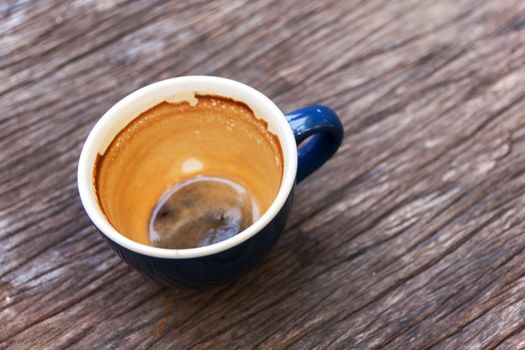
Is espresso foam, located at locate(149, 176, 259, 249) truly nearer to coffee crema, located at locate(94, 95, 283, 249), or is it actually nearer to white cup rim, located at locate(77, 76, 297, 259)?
coffee crema, located at locate(94, 95, 283, 249)

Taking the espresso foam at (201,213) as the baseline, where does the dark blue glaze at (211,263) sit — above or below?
above

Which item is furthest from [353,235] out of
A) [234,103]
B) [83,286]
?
[83,286]

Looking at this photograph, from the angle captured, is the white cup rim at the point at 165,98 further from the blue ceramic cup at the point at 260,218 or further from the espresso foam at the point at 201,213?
the espresso foam at the point at 201,213

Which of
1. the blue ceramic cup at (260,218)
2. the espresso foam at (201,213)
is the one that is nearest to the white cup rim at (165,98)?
the blue ceramic cup at (260,218)

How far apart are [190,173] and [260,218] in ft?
0.59

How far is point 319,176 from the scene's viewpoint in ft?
2.51

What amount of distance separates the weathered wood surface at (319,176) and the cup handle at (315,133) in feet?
0.25

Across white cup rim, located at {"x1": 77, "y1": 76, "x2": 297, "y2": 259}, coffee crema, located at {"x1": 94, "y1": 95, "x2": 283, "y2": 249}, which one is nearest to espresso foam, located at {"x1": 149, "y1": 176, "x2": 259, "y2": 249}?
coffee crema, located at {"x1": 94, "y1": 95, "x2": 283, "y2": 249}

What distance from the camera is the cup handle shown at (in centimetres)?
63

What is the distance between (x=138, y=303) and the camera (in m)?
0.67

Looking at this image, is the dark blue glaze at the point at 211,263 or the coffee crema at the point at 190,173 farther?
the coffee crema at the point at 190,173

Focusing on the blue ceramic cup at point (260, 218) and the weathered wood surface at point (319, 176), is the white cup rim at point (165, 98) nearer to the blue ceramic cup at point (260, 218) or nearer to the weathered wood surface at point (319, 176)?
the blue ceramic cup at point (260, 218)

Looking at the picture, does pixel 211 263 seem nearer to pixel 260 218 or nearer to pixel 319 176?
pixel 260 218

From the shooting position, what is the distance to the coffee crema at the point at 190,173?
669 mm
